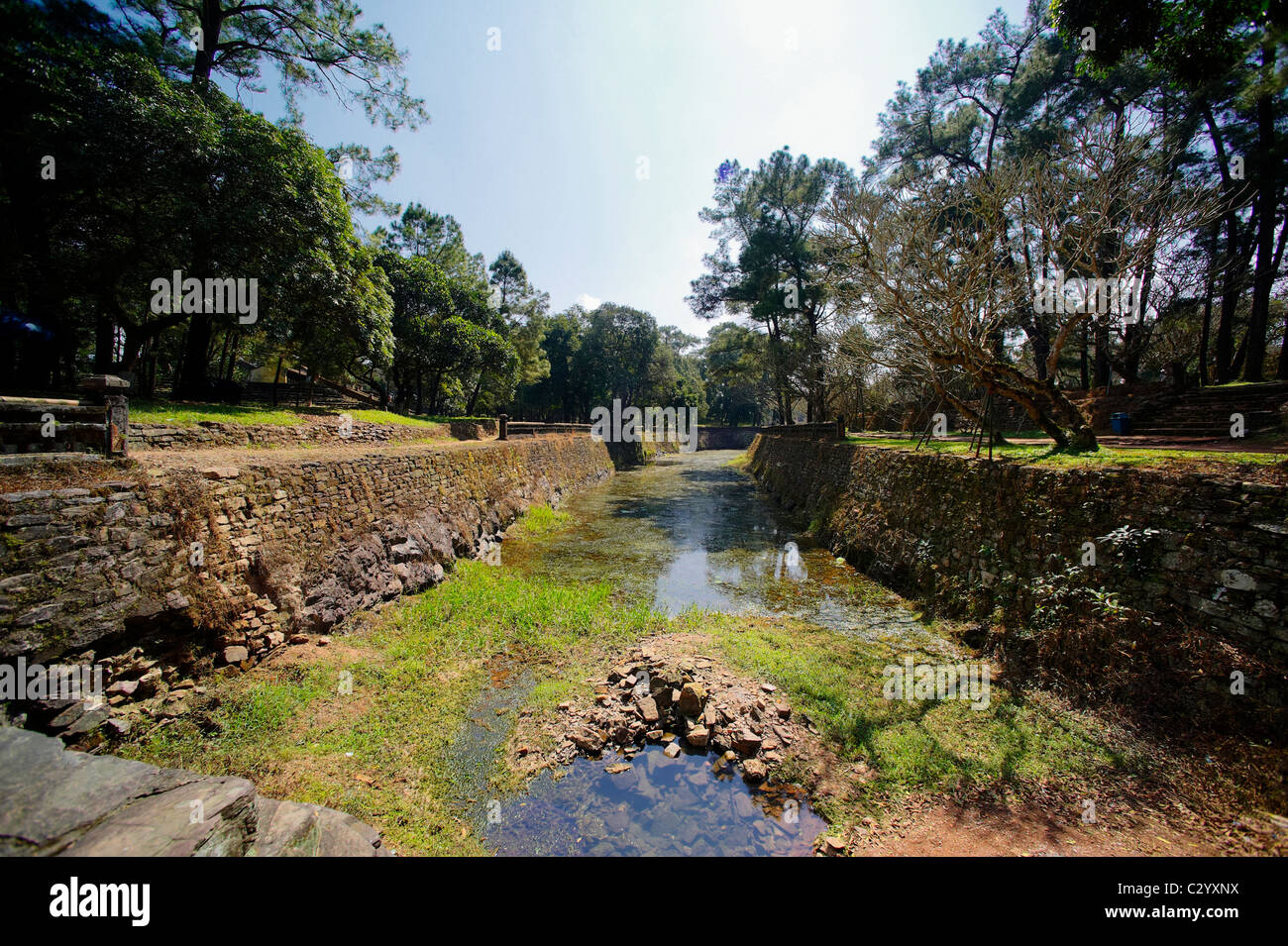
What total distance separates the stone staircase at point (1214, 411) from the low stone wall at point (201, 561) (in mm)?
16887

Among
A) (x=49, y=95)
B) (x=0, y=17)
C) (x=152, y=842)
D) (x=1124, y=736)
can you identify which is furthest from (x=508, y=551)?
(x=0, y=17)

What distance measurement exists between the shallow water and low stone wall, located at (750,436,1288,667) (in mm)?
1039

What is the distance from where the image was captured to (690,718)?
4.68 metres

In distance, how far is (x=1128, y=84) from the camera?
14766mm

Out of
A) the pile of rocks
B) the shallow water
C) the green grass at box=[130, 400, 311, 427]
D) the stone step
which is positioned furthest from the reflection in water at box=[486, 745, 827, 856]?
the green grass at box=[130, 400, 311, 427]

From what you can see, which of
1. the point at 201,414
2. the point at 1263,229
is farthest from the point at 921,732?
the point at 1263,229

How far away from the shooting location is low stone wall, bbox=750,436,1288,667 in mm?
3768

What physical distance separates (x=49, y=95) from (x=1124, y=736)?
18.8 meters

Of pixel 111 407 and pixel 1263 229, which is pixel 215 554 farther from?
pixel 1263 229

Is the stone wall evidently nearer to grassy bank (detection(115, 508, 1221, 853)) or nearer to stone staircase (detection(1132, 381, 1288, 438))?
grassy bank (detection(115, 508, 1221, 853))

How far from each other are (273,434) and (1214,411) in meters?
23.6

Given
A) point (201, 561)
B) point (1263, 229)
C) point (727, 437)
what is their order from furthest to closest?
point (727, 437) < point (1263, 229) < point (201, 561)

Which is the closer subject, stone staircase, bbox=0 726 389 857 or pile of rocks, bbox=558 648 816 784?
stone staircase, bbox=0 726 389 857
